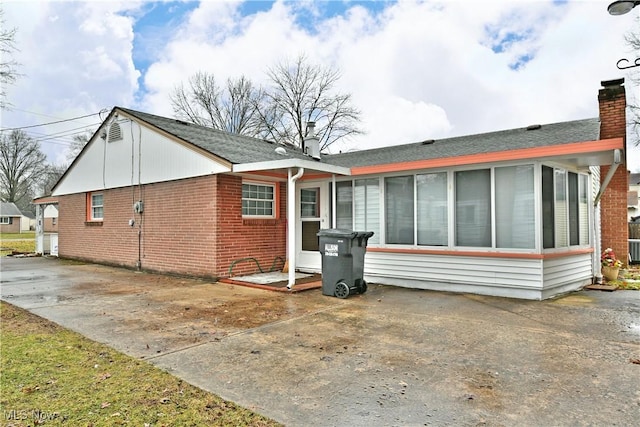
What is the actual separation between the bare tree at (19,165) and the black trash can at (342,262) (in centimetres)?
5323

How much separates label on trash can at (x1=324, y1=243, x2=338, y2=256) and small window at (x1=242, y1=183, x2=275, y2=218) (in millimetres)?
3114

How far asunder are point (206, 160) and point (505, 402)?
8.06m

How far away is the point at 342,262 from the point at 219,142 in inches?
224

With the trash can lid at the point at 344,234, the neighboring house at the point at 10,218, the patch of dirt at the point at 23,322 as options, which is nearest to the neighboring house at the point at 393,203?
the trash can lid at the point at 344,234

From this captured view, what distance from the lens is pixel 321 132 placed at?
31594 millimetres

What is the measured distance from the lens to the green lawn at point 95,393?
270 cm

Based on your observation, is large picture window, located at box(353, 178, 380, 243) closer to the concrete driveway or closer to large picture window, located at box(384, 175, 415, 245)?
large picture window, located at box(384, 175, 415, 245)

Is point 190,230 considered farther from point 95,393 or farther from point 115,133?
point 95,393

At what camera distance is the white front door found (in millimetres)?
9797

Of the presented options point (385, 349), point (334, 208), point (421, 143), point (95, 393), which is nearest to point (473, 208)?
point (334, 208)

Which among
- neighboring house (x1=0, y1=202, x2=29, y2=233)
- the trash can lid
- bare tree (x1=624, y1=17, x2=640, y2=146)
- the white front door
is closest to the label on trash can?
the trash can lid

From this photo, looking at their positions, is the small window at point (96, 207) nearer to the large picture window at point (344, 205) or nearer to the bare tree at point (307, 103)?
the large picture window at point (344, 205)

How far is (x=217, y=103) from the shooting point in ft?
110

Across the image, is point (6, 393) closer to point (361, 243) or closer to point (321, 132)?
point (361, 243)
